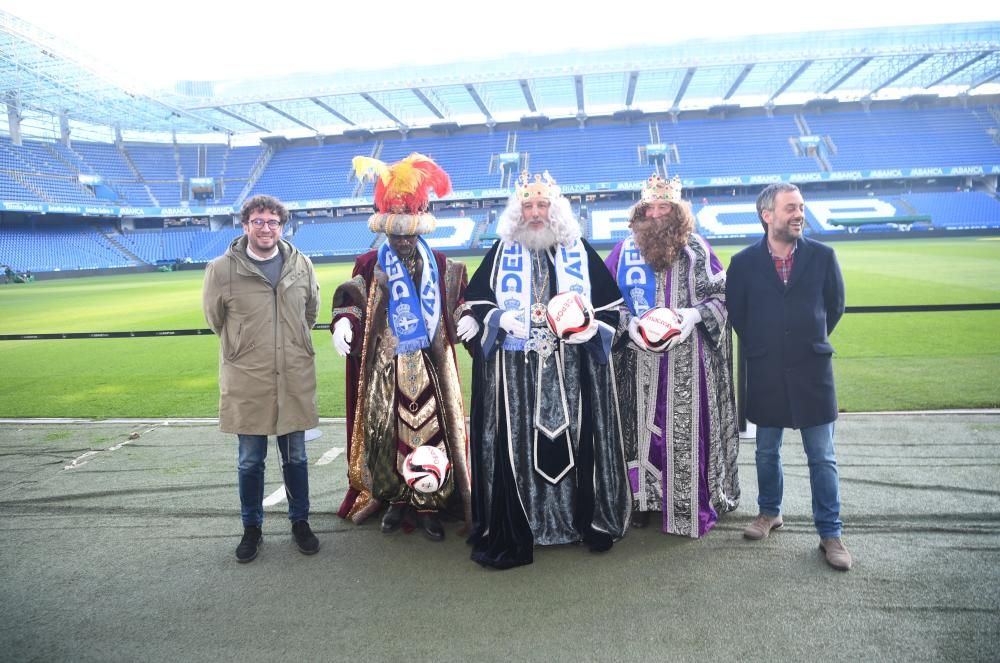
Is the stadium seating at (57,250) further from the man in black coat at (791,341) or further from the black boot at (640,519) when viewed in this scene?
the man in black coat at (791,341)

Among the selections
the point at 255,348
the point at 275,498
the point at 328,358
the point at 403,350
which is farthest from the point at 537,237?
the point at 328,358

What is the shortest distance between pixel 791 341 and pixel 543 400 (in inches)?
50.2

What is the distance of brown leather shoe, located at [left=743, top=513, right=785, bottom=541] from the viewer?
3.31 metres

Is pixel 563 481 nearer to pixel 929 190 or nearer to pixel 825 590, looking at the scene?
pixel 825 590

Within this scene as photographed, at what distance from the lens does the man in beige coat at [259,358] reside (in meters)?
3.34

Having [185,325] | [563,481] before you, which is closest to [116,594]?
[563,481]

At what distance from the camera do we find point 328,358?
895 cm

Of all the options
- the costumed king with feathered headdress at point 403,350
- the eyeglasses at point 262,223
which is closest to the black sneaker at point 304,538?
the costumed king with feathered headdress at point 403,350

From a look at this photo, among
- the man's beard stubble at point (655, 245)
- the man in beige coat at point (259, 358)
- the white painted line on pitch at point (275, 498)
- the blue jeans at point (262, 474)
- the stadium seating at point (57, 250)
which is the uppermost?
the stadium seating at point (57, 250)

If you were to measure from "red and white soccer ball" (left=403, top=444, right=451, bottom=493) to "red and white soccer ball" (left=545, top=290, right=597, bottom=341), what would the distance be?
Result: 0.91 meters

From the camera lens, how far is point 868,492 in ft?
12.4

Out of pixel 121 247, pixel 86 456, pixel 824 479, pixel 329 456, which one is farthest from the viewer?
pixel 121 247

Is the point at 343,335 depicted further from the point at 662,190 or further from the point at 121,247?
the point at 121,247

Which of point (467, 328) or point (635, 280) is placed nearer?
point (467, 328)
